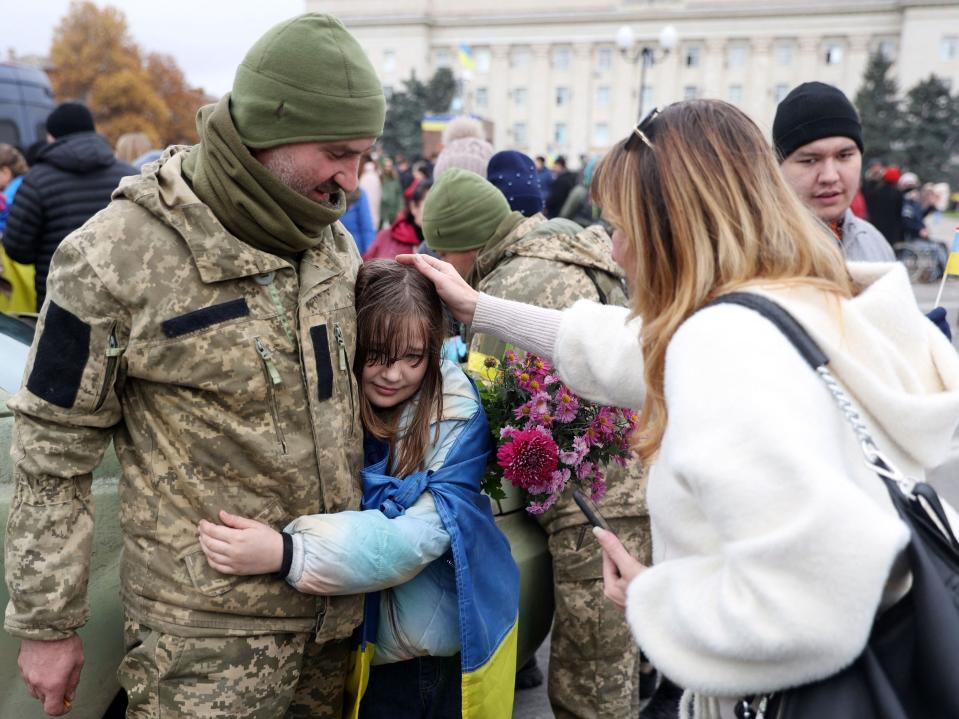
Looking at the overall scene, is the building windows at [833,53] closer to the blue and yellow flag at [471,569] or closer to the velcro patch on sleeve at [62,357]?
the blue and yellow flag at [471,569]

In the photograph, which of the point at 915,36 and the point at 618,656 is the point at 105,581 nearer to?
the point at 618,656

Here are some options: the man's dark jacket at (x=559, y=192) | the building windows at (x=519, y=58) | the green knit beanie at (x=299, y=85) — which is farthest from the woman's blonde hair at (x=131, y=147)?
the building windows at (x=519, y=58)

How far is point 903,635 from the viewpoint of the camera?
127cm

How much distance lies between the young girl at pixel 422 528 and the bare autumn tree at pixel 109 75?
4449 centimetres

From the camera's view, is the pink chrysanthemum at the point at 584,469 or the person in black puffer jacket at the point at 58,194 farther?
the person in black puffer jacket at the point at 58,194

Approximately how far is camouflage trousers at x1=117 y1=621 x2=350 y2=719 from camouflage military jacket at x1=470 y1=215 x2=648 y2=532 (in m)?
1.09

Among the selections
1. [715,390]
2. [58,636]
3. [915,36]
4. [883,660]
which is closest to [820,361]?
[715,390]

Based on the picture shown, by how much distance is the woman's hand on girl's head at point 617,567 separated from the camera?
1.66m

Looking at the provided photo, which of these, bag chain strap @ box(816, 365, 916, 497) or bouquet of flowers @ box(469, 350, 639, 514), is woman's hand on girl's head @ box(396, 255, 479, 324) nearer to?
bouquet of flowers @ box(469, 350, 639, 514)

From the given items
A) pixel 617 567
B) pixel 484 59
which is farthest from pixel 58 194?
pixel 484 59

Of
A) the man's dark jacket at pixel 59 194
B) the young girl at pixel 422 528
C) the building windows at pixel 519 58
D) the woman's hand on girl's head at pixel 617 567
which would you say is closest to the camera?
the woman's hand on girl's head at pixel 617 567

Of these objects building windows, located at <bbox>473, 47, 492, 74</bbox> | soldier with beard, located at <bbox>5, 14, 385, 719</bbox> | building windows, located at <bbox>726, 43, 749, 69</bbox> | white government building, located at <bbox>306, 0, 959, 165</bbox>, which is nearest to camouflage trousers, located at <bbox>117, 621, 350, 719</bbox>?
soldier with beard, located at <bbox>5, 14, 385, 719</bbox>

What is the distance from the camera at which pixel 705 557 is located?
133cm

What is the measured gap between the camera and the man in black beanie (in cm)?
312
